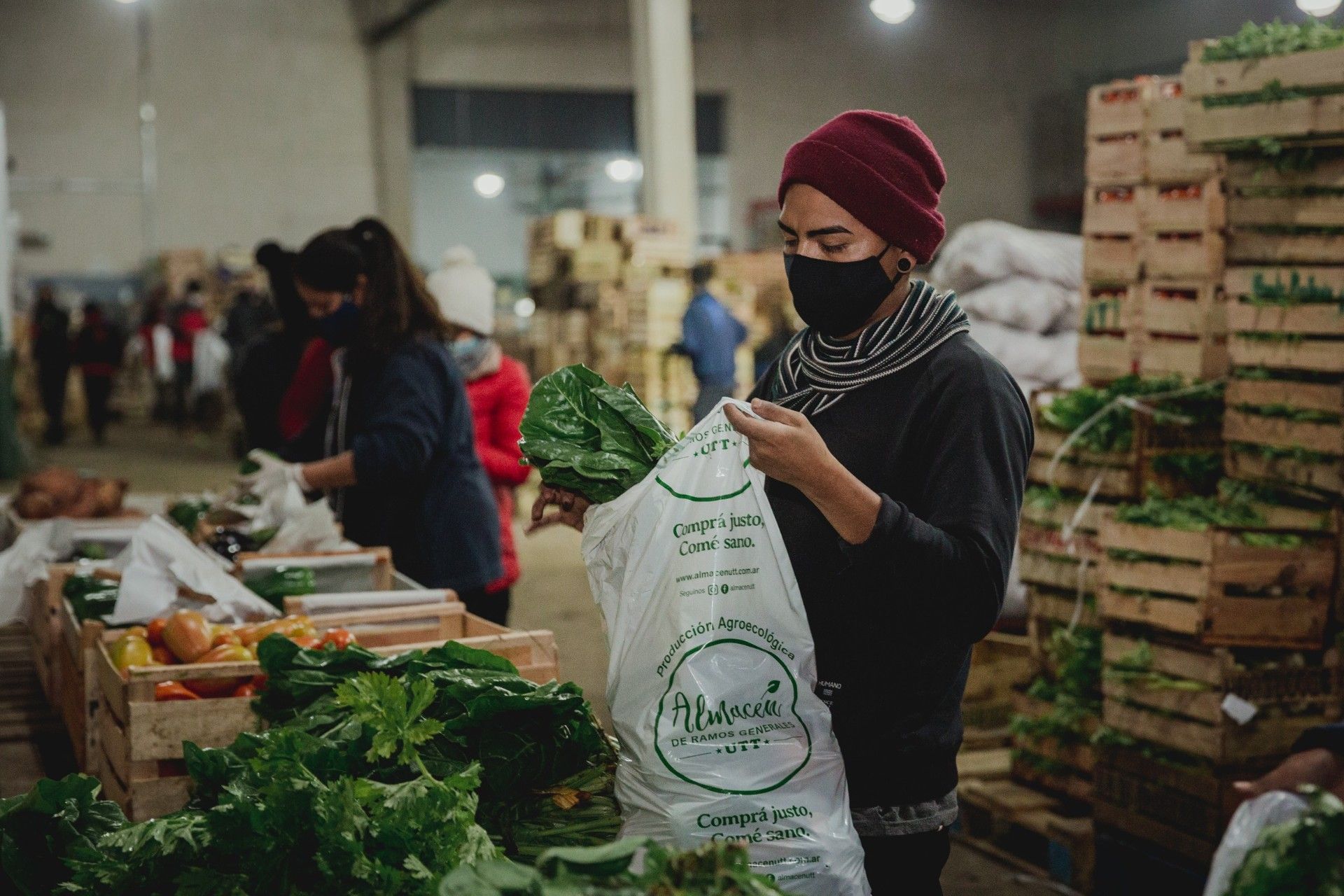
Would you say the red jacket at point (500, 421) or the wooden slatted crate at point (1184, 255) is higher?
the wooden slatted crate at point (1184, 255)

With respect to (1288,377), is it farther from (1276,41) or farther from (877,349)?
(877,349)

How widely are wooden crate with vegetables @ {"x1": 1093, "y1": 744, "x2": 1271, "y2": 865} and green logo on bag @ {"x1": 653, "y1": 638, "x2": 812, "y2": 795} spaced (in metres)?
2.60

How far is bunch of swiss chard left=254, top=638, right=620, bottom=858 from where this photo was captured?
215 cm

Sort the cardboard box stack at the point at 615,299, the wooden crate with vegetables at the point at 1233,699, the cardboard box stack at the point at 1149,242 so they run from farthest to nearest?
→ 1. the cardboard box stack at the point at 615,299
2. the cardboard box stack at the point at 1149,242
3. the wooden crate with vegetables at the point at 1233,699

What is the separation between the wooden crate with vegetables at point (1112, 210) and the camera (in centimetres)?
516

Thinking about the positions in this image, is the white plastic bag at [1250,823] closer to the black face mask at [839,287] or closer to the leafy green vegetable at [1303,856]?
the leafy green vegetable at [1303,856]

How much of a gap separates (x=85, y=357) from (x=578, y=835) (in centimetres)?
1698

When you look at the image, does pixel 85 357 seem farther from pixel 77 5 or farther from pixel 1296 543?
pixel 1296 543

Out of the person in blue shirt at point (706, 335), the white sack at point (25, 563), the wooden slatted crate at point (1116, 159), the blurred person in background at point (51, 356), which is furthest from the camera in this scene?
the blurred person in background at point (51, 356)

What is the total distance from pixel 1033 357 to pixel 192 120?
17554 mm

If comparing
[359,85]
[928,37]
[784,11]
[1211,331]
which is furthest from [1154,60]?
Answer: [1211,331]

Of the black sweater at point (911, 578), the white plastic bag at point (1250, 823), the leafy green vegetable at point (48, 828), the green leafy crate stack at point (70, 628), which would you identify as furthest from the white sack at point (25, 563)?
the white plastic bag at point (1250, 823)

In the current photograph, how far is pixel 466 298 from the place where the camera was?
488 centimetres

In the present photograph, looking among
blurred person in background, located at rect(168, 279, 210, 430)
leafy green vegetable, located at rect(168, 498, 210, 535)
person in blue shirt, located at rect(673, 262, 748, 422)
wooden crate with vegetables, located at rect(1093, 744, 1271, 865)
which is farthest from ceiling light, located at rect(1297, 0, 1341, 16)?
blurred person in background, located at rect(168, 279, 210, 430)
